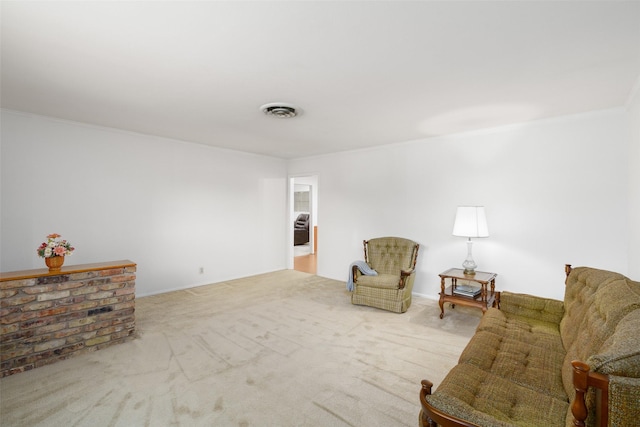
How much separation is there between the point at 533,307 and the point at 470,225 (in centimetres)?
130

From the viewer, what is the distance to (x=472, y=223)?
372 cm

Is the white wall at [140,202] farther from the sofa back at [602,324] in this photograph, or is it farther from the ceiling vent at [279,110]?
the sofa back at [602,324]

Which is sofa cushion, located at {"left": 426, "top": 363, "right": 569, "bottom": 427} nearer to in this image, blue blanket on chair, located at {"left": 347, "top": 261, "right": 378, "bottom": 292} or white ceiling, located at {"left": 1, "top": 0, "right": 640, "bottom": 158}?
white ceiling, located at {"left": 1, "top": 0, "right": 640, "bottom": 158}

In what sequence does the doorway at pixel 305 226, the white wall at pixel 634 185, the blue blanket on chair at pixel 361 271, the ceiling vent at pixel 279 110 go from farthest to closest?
the doorway at pixel 305 226 → the blue blanket on chair at pixel 361 271 → the ceiling vent at pixel 279 110 → the white wall at pixel 634 185

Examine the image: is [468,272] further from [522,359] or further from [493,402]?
[493,402]

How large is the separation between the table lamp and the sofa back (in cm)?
126

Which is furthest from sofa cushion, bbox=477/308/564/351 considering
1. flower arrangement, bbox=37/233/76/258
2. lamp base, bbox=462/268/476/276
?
flower arrangement, bbox=37/233/76/258

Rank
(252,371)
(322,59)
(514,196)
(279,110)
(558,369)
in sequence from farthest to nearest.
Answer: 1. (514,196)
2. (279,110)
3. (252,371)
4. (322,59)
5. (558,369)

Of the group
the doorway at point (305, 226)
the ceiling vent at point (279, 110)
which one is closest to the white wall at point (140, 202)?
the doorway at point (305, 226)

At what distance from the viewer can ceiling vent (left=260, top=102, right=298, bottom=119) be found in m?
3.16

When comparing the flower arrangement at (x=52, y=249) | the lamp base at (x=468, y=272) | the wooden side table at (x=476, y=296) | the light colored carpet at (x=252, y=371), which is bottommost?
the light colored carpet at (x=252, y=371)

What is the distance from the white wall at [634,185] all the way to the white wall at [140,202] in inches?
216

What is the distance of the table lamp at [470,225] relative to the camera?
12.1 ft

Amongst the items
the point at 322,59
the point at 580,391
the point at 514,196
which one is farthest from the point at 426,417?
the point at 514,196
